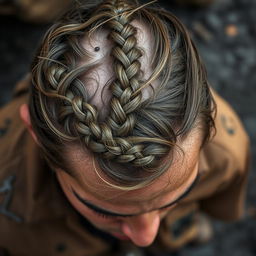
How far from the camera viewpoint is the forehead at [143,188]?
1023mm

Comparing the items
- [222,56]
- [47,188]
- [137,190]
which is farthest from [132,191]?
[222,56]

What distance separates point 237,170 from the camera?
169 cm

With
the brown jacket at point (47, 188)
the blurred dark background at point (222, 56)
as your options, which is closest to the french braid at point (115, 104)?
the brown jacket at point (47, 188)

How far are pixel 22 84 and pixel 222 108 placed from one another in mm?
813

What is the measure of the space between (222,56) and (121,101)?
1853 mm

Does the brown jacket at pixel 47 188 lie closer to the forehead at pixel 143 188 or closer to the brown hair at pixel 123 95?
the forehead at pixel 143 188

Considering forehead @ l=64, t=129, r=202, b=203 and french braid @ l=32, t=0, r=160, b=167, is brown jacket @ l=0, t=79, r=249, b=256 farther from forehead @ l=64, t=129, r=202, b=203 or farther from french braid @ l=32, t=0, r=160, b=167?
french braid @ l=32, t=0, r=160, b=167

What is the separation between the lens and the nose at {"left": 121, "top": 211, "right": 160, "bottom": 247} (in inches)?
47.2

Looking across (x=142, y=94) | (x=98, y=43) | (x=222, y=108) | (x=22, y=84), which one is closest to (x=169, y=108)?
(x=142, y=94)

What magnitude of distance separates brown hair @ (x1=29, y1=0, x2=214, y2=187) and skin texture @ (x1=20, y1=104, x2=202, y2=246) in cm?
4

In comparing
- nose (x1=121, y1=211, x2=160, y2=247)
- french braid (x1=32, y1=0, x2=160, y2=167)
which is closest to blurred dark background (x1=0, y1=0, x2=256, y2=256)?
nose (x1=121, y1=211, x2=160, y2=247)

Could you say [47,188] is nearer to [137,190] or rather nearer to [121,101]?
[137,190]

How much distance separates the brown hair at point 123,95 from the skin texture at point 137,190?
1.7 inches

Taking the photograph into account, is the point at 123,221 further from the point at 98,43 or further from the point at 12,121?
the point at 12,121
